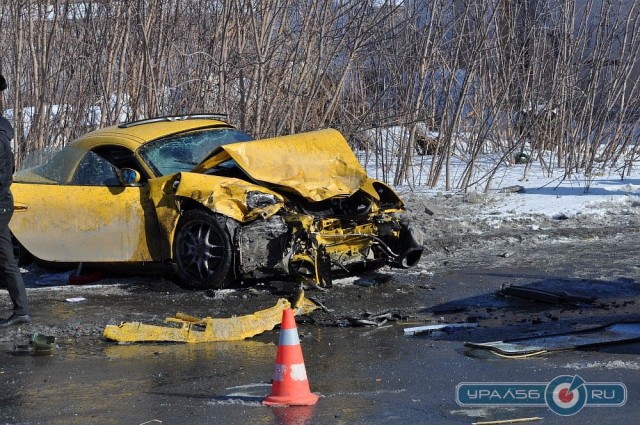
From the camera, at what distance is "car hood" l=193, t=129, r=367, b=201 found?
355 inches

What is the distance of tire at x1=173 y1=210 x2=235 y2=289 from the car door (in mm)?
296

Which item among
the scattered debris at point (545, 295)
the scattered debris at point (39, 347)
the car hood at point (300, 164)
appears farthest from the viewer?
the car hood at point (300, 164)

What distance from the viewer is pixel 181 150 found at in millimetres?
9781

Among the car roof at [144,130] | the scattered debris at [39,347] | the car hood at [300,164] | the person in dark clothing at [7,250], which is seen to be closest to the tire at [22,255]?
the car roof at [144,130]

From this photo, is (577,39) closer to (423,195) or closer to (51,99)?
(423,195)

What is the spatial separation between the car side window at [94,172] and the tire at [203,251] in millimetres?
960

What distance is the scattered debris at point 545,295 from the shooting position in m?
8.07

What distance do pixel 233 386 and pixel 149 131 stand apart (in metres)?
4.56

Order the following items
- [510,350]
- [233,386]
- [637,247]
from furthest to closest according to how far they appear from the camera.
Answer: [637,247] < [510,350] < [233,386]

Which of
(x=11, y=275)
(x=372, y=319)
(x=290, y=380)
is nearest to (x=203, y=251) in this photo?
(x=11, y=275)

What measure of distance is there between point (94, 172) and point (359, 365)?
4380 mm

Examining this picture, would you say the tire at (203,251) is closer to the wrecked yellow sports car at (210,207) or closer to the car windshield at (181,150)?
the wrecked yellow sports car at (210,207)

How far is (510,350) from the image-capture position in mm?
6242

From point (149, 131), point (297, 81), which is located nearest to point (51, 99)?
point (297, 81)
